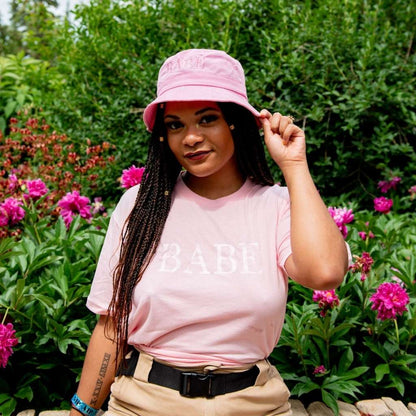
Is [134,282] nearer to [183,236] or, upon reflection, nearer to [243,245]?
[183,236]

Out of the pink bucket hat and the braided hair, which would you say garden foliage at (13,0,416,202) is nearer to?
the braided hair

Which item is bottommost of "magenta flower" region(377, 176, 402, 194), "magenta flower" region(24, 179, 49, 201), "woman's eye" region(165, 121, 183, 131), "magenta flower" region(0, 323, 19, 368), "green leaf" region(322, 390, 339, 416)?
"green leaf" region(322, 390, 339, 416)

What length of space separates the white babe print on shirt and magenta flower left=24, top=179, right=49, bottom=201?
168cm

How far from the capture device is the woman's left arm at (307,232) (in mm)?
1480

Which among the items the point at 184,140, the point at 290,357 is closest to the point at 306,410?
the point at 290,357

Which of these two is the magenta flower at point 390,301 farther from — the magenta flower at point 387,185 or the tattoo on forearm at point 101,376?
the magenta flower at point 387,185

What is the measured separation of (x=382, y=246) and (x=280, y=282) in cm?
192

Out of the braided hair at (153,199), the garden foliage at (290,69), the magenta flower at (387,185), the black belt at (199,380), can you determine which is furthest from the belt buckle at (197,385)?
the magenta flower at (387,185)

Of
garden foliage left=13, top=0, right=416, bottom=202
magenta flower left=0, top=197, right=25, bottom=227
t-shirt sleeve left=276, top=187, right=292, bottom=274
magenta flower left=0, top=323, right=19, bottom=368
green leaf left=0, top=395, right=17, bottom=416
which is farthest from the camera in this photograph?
garden foliage left=13, top=0, right=416, bottom=202

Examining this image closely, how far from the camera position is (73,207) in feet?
10.1

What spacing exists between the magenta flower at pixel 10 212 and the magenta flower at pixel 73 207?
25 cm

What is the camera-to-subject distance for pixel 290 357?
2.47 m

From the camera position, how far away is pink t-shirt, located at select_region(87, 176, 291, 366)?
152 centimetres

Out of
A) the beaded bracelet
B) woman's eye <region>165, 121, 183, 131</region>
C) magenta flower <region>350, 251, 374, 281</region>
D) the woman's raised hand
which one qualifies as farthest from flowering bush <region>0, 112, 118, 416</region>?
magenta flower <region>350, 251, 374, 281</region>
